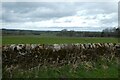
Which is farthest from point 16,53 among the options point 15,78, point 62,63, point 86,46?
point 86,46

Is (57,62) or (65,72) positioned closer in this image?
(65,72)

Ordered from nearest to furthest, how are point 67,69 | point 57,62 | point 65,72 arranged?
1. point 65,72
2. point 67,69
3. point 57,62

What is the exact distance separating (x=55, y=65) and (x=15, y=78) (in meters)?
1.63

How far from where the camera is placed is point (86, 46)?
1025 cm

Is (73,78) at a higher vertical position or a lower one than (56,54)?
lower

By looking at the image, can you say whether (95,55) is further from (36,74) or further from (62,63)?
(36,74)

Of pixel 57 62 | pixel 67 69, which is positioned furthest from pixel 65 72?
pixel 57 62

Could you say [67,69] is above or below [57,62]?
below

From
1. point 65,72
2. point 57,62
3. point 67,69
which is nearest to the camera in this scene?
point 65,72

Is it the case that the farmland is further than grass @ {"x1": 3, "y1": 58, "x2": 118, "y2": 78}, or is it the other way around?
the farmland

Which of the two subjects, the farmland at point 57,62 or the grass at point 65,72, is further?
the farmland at point 57,62

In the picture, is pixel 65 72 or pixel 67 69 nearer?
pixel 65 72

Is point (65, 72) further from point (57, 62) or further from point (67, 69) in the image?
point (57, 62)

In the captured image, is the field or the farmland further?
the farmland
